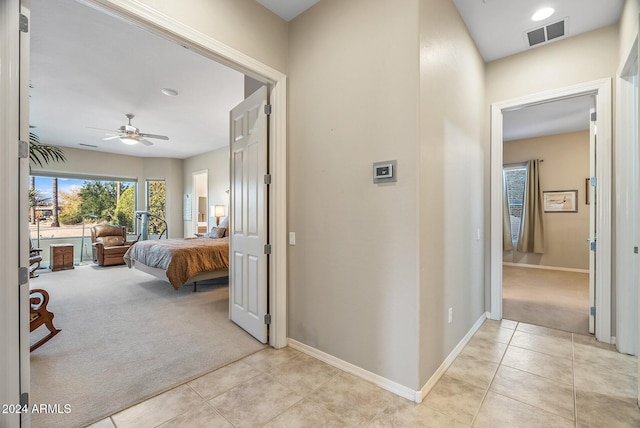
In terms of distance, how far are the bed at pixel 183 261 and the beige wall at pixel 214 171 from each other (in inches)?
108

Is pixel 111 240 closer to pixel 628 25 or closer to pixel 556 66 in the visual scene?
pixel 556 66

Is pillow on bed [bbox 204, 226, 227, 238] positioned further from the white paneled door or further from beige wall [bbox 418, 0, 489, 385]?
beige wall [bbox 418, 0, 489, 385]

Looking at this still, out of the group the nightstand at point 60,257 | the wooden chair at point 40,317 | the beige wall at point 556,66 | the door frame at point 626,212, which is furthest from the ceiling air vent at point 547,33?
the nightstand at point 60,257

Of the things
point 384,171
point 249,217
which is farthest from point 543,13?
point 249,217

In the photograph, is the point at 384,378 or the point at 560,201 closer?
the point at 384,378

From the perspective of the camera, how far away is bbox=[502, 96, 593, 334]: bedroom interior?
4645mm

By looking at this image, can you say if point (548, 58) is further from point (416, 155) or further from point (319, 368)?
point (319, 368)

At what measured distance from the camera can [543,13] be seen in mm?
A: 2504

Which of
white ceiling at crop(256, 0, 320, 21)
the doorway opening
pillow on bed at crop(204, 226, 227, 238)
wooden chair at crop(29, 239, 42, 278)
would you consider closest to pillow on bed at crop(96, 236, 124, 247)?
wooden chair at crop(29, 239, 42, 278)

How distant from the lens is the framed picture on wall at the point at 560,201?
19.4 ft

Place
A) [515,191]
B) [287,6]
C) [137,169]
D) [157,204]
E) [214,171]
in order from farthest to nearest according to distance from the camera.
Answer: [157,204], [137,169], [214,171], [515,191], [287,6]

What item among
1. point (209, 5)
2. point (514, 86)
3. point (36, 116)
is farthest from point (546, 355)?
point (36, 116)

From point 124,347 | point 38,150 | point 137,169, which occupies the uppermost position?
point 137,169

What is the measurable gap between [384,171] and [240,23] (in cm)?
164
